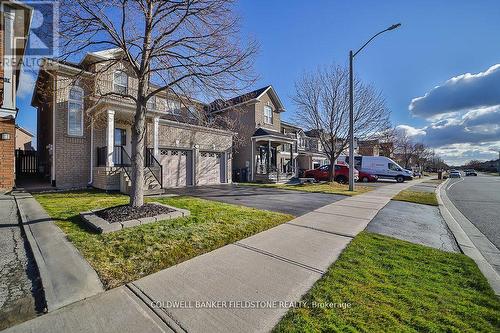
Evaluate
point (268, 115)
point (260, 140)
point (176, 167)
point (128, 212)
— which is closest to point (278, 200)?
point (128, 212)

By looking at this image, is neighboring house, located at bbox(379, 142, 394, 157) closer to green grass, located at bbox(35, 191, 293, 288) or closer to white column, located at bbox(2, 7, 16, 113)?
green grass, located at bbox(35, 191, 293, 288)

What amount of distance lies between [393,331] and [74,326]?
2921 mm

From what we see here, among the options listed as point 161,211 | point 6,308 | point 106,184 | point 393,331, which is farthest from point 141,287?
point 106,184

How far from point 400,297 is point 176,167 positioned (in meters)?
13.8

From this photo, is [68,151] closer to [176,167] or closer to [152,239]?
[176,167]

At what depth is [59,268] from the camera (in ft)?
10.1

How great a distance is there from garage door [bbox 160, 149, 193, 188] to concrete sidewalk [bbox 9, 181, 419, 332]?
10.9 meters

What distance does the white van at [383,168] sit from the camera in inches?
1019

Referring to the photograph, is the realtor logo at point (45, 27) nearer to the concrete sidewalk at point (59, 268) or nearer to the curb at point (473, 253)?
the concrete sidewalk at point (59, 268)

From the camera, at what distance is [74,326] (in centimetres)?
208

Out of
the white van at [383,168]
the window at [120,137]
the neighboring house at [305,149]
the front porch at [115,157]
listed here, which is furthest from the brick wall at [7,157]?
the white van at [383,168]

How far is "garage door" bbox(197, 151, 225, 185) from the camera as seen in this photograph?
16.2 m

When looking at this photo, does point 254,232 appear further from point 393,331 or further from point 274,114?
point 274,114

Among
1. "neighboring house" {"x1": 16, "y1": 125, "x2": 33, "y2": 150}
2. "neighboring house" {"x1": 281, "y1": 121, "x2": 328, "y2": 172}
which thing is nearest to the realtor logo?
"neighboring house" {"x1": 281, "y1": 121, "x2": 328, "y2": 172}
